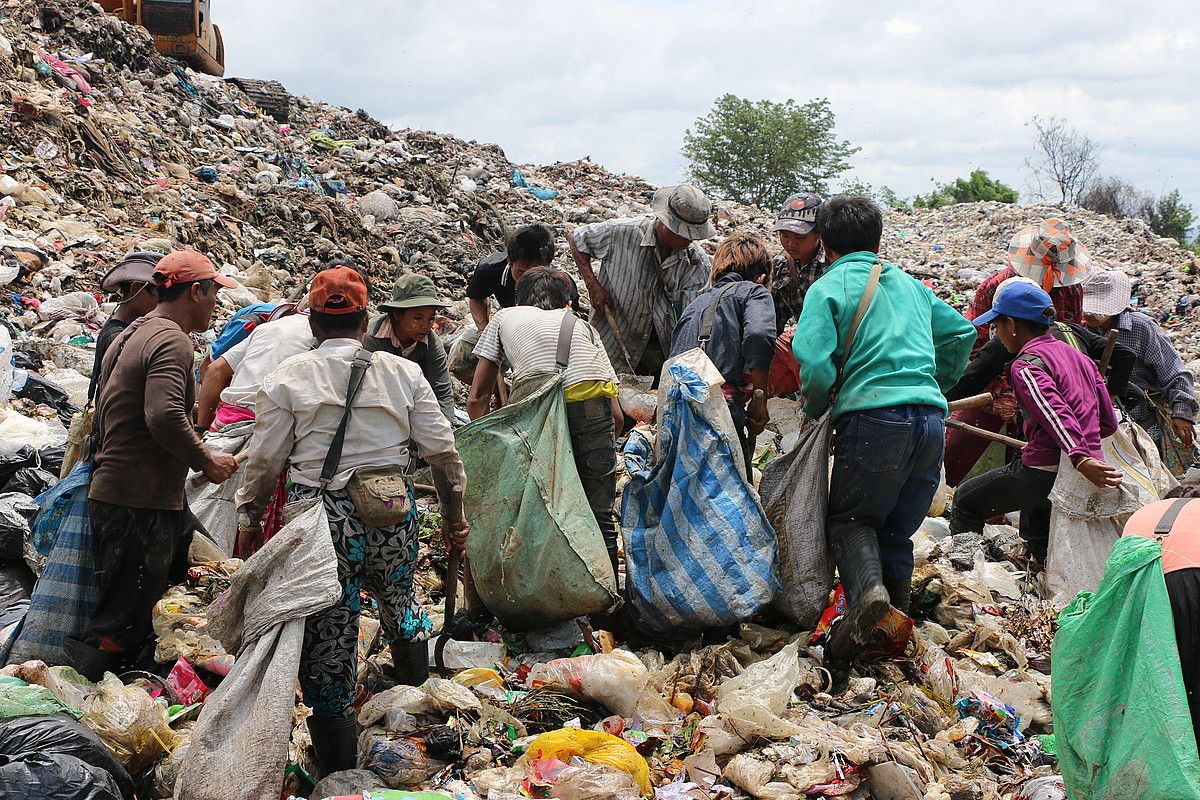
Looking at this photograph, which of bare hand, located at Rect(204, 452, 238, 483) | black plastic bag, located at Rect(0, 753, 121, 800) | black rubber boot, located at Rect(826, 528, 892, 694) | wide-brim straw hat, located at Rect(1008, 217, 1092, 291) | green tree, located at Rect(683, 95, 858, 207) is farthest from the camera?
green tree, located at Rect(683, 95, 858, 207)

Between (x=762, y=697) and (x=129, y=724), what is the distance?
1.90m

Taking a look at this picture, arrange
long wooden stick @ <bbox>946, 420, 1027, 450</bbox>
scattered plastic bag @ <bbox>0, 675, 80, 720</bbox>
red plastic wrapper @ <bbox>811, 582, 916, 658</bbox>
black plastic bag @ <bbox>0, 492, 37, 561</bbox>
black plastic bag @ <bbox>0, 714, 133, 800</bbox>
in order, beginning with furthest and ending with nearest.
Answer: long wooden stick @ <bbox>946, 420, 1027, 450</bbox> < black plastic bag @ <bbox>0, 492, 37, 561</bbox> < red plastic wrapper @ <bbox>811, 582, 916, 658</bbox> < scattered plastic bag @ <bbox>0, 675, 80, 720</bbox> < black plastic bag @ <bbox>0, 714, 133, 800</bbox>

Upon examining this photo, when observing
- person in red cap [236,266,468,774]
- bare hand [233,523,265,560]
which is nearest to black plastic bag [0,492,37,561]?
bare hand [233,523,265,560]

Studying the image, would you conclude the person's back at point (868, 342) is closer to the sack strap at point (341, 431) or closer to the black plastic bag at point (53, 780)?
the sack strap at point (341, 431)

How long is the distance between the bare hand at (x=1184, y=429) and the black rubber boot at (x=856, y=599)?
7.89 feet

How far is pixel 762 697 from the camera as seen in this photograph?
127 inches

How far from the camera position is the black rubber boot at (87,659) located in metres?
3.30

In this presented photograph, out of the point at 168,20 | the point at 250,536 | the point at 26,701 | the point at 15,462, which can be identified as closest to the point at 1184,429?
the point at 250,536

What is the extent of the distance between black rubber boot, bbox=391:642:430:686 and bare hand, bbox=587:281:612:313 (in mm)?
2514

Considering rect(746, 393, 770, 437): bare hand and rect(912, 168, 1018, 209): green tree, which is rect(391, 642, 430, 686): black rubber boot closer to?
rect(746, 393, 770, 437): bare hand

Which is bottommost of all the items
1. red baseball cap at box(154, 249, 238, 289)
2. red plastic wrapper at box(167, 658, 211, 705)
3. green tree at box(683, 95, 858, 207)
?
red plastic wrapper at box(167, 658, 211, 705)

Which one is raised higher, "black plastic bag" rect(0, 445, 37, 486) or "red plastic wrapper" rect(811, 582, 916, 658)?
"black plastic bag" rect(0, 445, 37, 486)

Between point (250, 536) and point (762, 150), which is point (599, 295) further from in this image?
point (762, 150)

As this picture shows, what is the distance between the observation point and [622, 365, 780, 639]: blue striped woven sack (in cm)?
371
